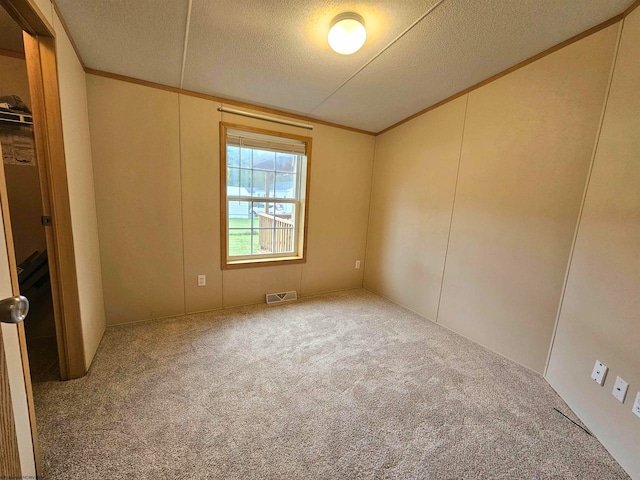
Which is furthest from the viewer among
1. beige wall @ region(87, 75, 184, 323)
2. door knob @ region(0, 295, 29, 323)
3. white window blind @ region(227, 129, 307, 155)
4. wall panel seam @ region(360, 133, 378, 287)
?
wall panel seam @ region(360, 133, 378, 287)

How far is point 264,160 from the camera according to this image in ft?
9.29

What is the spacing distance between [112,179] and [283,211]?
→ 5.40ft

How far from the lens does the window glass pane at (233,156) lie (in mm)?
2627

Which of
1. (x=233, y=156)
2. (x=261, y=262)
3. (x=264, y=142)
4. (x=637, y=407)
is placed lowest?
(x=637, y=407)

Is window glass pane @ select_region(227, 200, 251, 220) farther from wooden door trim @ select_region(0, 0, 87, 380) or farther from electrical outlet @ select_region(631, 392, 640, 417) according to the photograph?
electrical outlet @ select_region(631, 392, 640, 417)

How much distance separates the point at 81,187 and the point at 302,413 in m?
2.13

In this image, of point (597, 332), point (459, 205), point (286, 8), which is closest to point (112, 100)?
point (286, 8)

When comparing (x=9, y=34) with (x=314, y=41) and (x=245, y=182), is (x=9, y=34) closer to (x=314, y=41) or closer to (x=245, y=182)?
(x=245, y=182)

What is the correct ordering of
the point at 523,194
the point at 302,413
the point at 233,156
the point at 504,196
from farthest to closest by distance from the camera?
the point at 233,156 → the point at 504,196 → the point at 523,194 → the point at 302,413

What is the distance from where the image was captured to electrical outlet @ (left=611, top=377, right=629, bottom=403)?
1230mm

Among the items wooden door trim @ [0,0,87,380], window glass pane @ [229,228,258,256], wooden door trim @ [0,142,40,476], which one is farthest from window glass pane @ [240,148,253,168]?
wooden door trim @ [0,142,40,476]

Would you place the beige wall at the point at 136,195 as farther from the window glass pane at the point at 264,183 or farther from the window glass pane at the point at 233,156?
the window glass pane at the point at 264,183

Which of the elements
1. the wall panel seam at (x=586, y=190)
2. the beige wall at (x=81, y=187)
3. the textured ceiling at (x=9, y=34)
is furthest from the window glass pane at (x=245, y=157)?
the wall panel seam at (x=586, y=190)

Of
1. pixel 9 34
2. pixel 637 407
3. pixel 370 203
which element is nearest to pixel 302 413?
pixel 637 407
